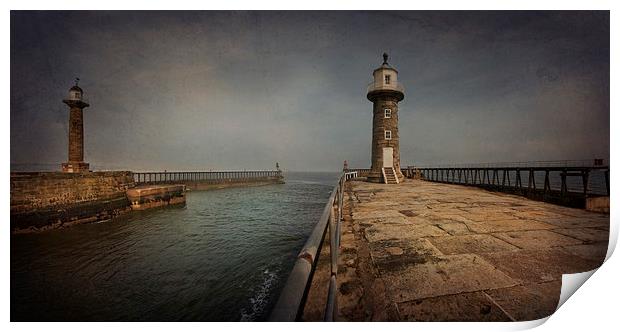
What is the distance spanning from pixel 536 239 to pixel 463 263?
173 centimetres

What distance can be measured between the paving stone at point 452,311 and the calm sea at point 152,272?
3.16 metres

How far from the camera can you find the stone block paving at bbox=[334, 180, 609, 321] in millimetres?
1853

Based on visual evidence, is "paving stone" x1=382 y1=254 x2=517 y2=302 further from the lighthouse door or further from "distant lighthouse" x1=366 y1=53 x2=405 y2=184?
the lighthouse door

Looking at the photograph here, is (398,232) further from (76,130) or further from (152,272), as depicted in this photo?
(76,130)

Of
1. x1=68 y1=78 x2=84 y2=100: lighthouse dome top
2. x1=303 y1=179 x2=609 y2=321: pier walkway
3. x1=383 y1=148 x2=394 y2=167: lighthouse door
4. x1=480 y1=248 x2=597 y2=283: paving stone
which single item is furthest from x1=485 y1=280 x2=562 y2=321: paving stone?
x1=68 y1=78 x2=84 y2=100: lighthouse dome top

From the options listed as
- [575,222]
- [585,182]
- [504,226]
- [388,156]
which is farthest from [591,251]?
[388,156]

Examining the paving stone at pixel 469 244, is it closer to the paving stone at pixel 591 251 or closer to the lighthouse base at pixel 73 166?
the paving stone at pixel 591 251

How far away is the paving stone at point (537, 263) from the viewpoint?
2.29 m

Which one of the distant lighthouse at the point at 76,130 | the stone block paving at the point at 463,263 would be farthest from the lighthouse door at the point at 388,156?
the distant lighthouse at the point at 76,130

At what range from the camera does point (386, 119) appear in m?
15.0

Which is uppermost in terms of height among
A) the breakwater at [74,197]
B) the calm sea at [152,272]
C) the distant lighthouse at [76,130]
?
the distant lighthouse at [76,130]

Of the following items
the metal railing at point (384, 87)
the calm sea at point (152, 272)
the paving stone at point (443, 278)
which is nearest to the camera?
the paving stone at point (443, 278)
